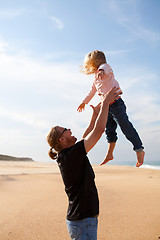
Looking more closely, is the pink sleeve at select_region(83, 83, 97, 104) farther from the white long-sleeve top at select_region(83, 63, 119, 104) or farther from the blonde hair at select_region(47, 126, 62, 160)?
the blonde hair at select_region(47, 126, 62, 160)

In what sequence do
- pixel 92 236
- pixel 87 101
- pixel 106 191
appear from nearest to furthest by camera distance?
1. pixel 92 236
2. pixel 87 101
3. pixel 106 191

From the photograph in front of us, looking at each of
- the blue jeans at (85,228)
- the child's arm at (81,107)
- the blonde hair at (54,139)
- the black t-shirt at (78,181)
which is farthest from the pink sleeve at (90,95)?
the blue jeans at (85,228)

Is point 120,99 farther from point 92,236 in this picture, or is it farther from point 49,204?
point 49,204

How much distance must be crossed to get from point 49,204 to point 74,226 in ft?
10.1

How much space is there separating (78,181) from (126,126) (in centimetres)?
102

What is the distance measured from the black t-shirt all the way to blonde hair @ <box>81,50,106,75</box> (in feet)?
3.66

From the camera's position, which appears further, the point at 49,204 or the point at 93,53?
the point at 49,204

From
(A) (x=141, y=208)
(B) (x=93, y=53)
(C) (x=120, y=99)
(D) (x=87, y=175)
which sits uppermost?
(B) (x=93, y=53)

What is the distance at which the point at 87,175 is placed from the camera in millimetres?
2672

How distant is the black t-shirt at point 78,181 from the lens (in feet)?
8.55

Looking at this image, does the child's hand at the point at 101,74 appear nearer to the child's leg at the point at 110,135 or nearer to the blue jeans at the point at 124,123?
the blue jeans at the point at 124,123

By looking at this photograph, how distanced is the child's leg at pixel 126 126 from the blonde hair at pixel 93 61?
52cm

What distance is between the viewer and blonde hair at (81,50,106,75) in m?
3.23

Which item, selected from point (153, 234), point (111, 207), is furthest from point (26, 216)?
point (153, 234)
